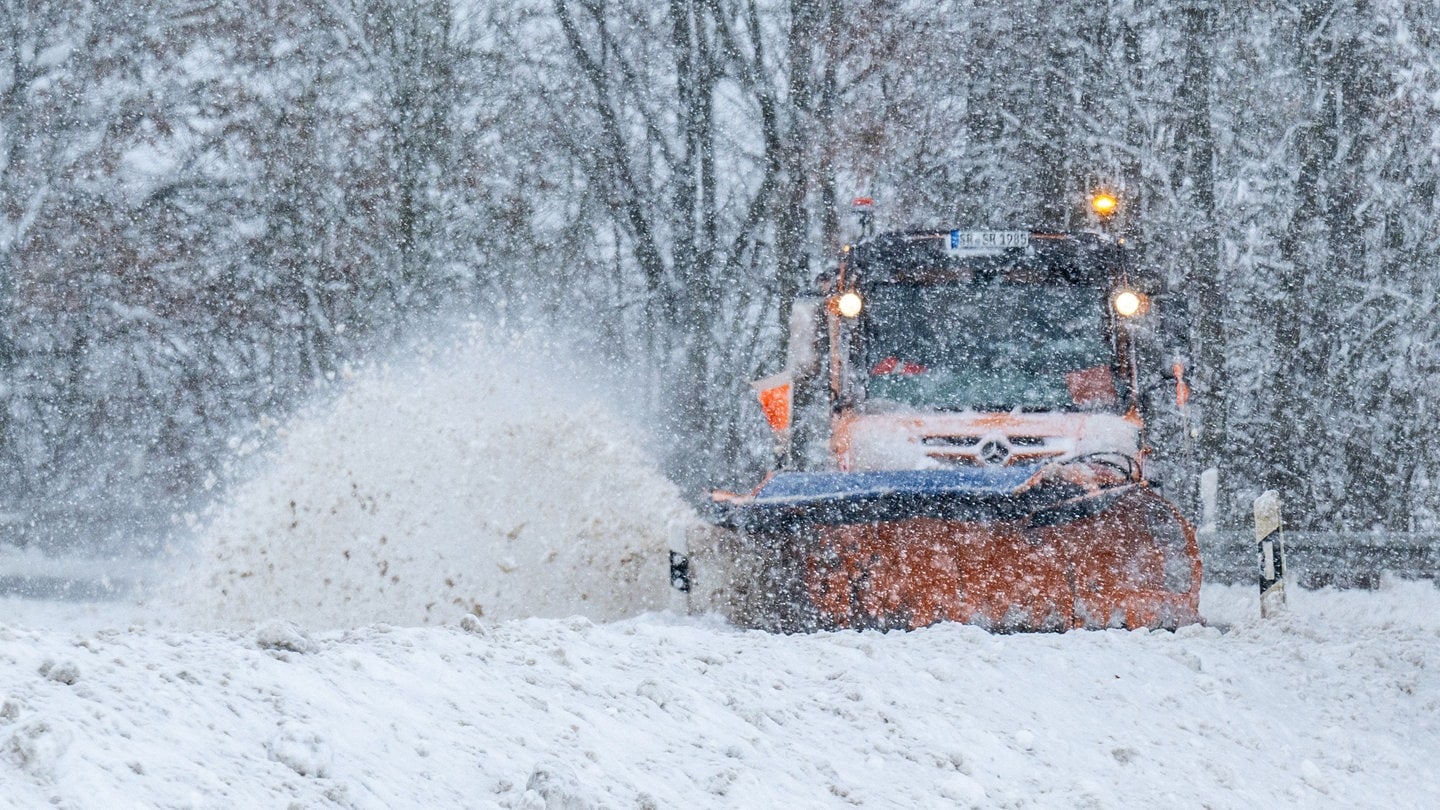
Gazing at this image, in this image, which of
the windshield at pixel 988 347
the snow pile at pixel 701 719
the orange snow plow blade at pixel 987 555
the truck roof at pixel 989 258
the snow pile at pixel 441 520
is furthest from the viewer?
the truck roof at pixel 989 258

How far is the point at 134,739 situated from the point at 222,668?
84cm

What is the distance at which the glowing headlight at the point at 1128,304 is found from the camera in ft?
31.5

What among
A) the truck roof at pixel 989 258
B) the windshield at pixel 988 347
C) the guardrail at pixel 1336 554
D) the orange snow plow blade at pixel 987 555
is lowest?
the guardrail at pixel 1336 554

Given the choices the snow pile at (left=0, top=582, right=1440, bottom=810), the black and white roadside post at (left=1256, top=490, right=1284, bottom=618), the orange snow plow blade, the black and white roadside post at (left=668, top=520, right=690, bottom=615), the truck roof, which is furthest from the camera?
the truck roof

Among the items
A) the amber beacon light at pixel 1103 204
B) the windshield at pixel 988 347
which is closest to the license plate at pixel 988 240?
the windshield at pixel 988 347

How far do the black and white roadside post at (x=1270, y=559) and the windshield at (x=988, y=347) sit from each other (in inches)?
48.1

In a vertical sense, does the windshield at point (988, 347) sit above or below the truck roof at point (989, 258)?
below

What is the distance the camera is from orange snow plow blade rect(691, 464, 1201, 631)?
25.3ft

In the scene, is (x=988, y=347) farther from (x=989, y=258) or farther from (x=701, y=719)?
(x=701, y=719)

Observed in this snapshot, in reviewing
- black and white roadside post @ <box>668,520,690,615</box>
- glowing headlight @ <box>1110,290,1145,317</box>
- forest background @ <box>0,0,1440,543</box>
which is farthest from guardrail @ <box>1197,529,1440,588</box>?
forest background @ <box>0,0,1440,543</box>

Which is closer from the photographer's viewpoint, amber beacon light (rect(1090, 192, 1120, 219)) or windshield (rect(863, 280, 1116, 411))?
windshield (rect(863, 280, 1116, 411))

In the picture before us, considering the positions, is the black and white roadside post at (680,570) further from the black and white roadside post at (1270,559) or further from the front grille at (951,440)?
the black and white roadside post at (1270,559)

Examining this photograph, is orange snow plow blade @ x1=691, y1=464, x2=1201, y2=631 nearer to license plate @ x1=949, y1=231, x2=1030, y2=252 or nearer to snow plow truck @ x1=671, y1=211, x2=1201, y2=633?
snow plow truck @ x1=671, y1=211, x2=1201, y2=633

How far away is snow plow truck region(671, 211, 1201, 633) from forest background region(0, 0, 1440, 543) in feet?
28.1
